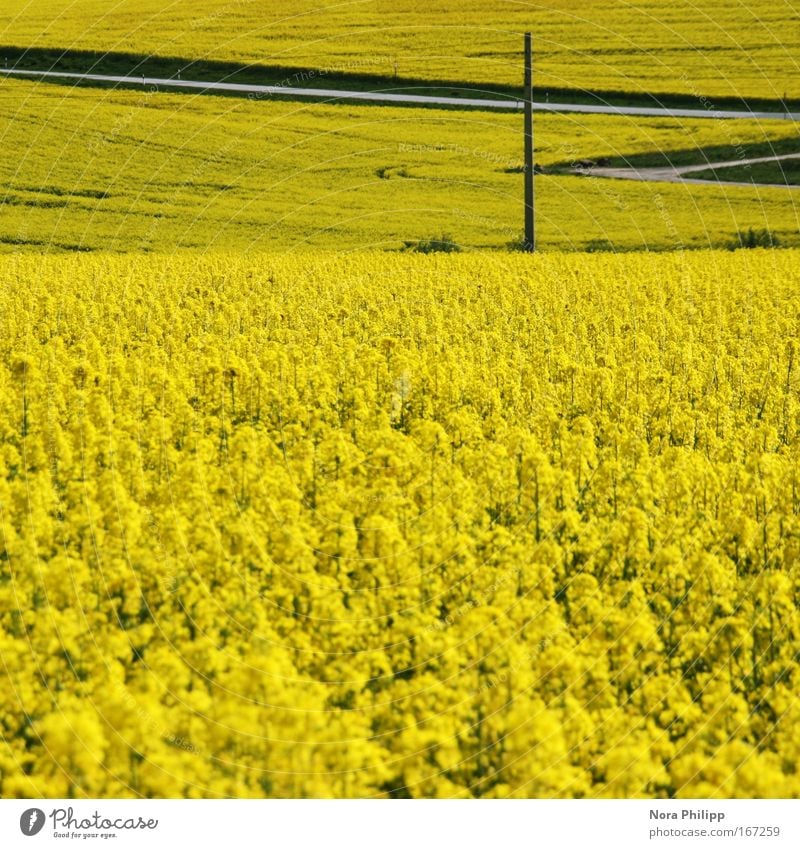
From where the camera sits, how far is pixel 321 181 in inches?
1847

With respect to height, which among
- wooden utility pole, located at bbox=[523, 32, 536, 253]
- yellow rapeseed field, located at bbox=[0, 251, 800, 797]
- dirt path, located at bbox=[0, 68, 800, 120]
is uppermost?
yellow rapeseed field, located at bbox=[0, 251, 800, 797]

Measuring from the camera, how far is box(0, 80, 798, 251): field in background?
3797 cm

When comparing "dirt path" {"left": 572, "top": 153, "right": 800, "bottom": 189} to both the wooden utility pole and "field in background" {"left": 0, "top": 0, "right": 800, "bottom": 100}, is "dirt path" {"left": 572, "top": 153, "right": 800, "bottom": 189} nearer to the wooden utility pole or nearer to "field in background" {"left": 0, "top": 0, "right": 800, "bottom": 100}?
"field in background" {"left": 0, "top": 0, "right": 800, "bottom": 100}

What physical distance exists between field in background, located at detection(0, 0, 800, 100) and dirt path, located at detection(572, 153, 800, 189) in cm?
1424

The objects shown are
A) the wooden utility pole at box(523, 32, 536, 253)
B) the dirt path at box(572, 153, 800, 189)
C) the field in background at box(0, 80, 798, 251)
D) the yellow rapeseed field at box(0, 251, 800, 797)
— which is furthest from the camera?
the dirt path at box(572, 153, 800, 189)

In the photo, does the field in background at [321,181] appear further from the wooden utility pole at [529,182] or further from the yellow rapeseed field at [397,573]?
the yellow rapeseed field at [397,573]

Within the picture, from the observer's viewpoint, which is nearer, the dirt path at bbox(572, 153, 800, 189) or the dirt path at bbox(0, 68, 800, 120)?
the dirt path at bbox(572, 153, 800, 189)

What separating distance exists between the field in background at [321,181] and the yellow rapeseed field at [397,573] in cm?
1763

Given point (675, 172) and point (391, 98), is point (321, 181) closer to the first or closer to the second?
point (675, 172)

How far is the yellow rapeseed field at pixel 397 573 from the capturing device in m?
5.58

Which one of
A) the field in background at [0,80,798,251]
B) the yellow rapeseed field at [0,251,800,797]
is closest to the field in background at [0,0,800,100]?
the field in background at [0,80,798,251]

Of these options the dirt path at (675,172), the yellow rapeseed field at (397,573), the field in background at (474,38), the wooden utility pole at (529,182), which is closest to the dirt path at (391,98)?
the field in background at (474,38)

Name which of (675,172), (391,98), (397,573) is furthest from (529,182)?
(391,98)

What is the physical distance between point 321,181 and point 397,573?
41.0m
